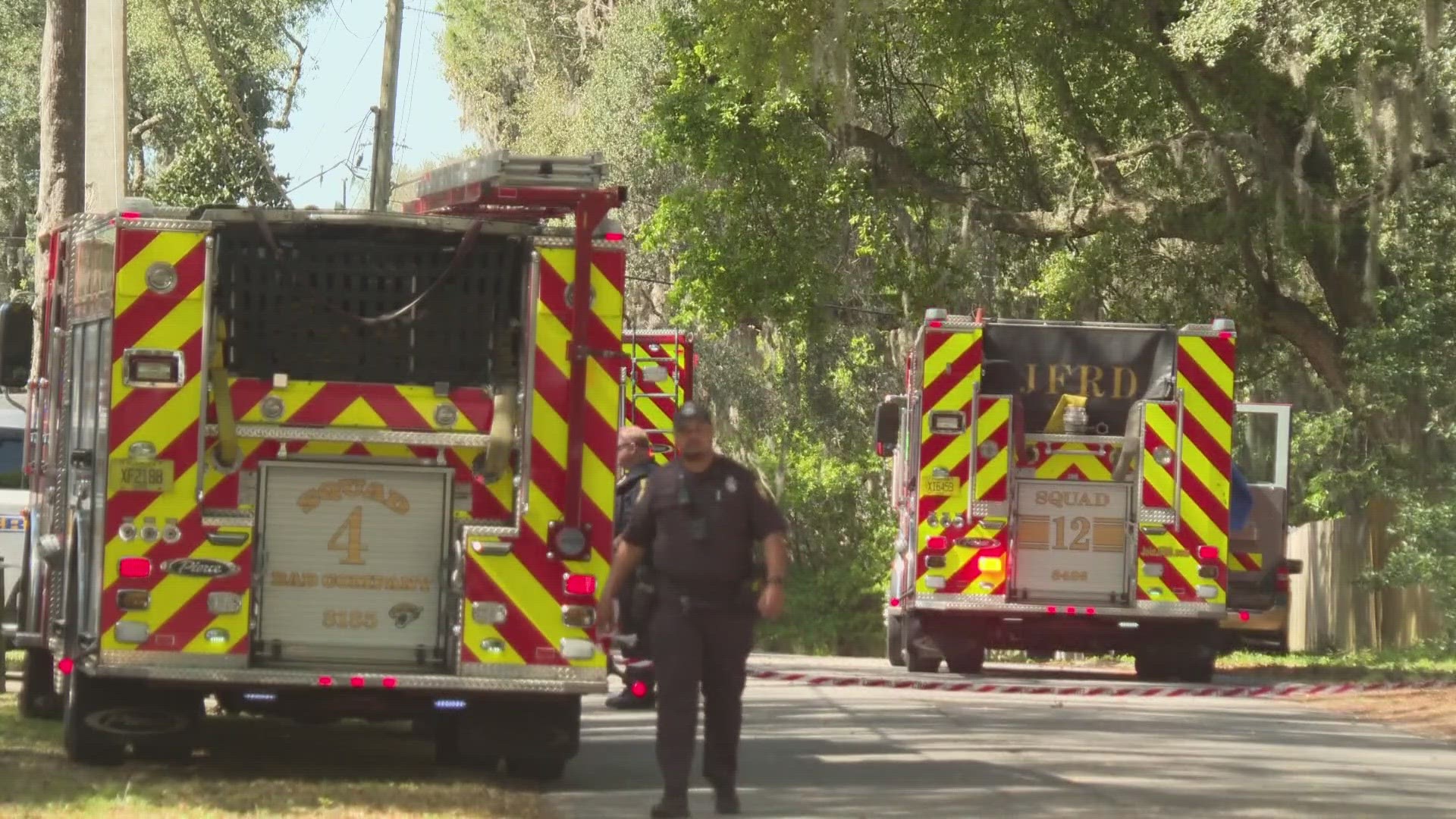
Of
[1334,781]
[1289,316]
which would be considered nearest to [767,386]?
[1289,316]

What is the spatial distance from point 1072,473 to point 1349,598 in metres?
9.58

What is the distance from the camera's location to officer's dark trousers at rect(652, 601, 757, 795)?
9578 mm

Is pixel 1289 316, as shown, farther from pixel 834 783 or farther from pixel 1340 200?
pixel 834 783

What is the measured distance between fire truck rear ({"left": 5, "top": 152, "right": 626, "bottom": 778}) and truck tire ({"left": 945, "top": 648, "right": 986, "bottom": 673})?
29.9 feet

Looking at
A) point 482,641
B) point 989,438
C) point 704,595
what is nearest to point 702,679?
point 704,595

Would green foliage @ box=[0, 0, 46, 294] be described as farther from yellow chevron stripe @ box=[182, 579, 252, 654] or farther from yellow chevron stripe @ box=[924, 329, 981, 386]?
yellow chevron stripe @ box=[182, 579, 252, 654]

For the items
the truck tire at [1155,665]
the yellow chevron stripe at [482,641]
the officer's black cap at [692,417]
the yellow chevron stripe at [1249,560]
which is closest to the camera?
the officer's black cap at [692,417]

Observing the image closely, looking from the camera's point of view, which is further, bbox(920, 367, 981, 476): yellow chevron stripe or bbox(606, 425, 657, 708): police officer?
bbox(920, 367, 981, 476): yellow chevron stripe

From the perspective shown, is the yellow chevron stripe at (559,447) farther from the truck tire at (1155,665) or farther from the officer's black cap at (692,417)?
the truck tire at (1155,665)

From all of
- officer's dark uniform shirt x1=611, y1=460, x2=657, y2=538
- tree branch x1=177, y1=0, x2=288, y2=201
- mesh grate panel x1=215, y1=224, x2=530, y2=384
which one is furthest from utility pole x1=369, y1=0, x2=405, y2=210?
mesh grate panel x1=215, y1=224, x2=530, y2=384

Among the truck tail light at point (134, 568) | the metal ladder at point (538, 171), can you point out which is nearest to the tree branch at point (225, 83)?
the metal ladder at point (538, 171)

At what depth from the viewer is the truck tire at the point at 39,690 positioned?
1359 cm

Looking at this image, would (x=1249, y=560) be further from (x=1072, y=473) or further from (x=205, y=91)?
(x=205, y=91)

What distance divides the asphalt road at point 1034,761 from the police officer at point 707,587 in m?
0.46
